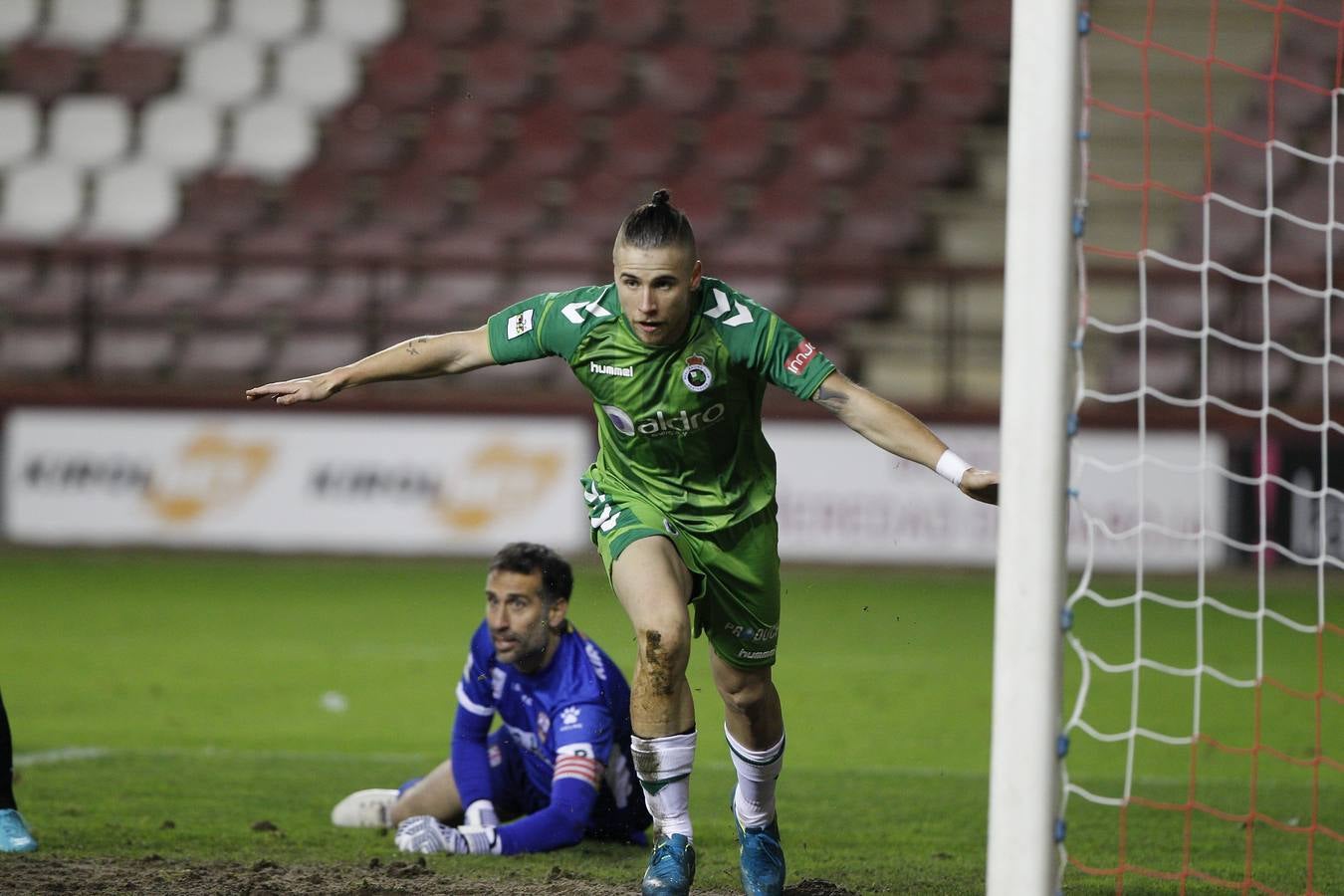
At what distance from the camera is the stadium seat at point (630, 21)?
1847cm

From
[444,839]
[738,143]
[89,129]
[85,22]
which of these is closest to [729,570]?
[444,839]

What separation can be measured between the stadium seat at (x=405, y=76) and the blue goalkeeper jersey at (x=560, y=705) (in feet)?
45.1

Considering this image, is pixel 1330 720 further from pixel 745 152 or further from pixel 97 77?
pixel 97 77

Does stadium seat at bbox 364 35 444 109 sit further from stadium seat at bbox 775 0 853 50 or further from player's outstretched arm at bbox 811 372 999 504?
player's outstretched arm at bbox 811 372 999 504

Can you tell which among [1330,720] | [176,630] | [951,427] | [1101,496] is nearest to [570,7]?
[951,427]

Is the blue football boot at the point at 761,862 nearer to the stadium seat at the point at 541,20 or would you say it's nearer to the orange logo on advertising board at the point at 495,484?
the orange logo on advertising board at the point at 495,484

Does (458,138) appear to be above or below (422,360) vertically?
above

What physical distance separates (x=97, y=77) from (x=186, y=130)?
1.36 m

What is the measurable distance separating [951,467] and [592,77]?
572 inches

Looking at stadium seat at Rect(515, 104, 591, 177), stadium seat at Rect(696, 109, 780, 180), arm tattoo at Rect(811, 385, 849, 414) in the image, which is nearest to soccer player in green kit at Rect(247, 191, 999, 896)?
arm tattoo at Rect(811, 385, 849, 414)

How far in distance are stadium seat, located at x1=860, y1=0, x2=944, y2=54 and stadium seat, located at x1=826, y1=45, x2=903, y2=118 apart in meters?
0.19

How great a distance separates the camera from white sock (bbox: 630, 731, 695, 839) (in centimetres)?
450

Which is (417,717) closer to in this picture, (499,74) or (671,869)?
(671,869)

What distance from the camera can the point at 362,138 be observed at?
18.1 meters
